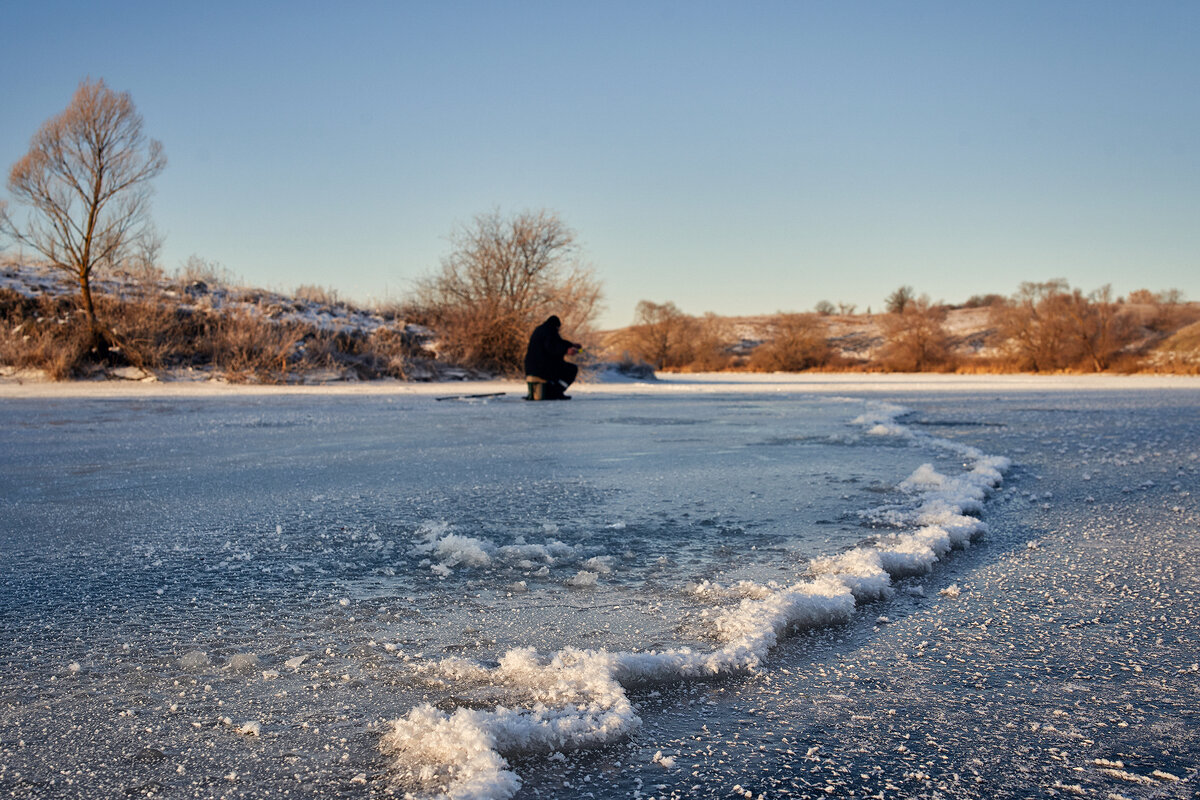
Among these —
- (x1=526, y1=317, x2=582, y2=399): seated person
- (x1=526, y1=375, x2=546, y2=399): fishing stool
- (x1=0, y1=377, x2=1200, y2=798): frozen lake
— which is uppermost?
(x1=526, y1=317, x2=582, y2=399): seated person

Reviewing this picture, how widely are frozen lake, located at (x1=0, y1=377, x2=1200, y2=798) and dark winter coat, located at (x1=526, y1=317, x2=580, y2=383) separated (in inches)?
298

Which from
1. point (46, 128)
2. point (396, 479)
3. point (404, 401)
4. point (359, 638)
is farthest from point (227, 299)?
point (359, 638)

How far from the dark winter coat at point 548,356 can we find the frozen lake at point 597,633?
7557mm

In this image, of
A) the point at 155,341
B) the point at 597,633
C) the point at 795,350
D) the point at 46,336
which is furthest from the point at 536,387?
the point at 795,350

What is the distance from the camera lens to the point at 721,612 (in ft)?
7.06

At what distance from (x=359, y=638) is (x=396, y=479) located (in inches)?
109

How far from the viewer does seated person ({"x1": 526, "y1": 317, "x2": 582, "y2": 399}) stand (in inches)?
480

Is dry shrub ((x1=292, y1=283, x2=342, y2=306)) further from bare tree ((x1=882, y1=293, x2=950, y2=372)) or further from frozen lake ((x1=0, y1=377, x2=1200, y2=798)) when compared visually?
bare tree ((x1=882, y1=293, x2=950, y2=372))

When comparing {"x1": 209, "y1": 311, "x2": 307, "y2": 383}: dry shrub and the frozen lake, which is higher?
{"x1": 209, "y1": 311, "x2": 307, "y2": 383}: dry shrub

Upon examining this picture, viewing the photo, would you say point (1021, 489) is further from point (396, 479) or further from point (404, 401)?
point (404, 401)

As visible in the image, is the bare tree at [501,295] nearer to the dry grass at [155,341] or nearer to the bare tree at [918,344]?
the dry grass at [155,341]

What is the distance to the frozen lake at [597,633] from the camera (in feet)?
4.45

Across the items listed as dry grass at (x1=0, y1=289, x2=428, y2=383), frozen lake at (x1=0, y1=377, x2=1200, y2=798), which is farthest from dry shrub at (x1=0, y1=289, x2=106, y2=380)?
frozen lake at (x1=0, y1=377, x2=1200, y2=798)

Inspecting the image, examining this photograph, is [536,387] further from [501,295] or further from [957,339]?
[957,339]
